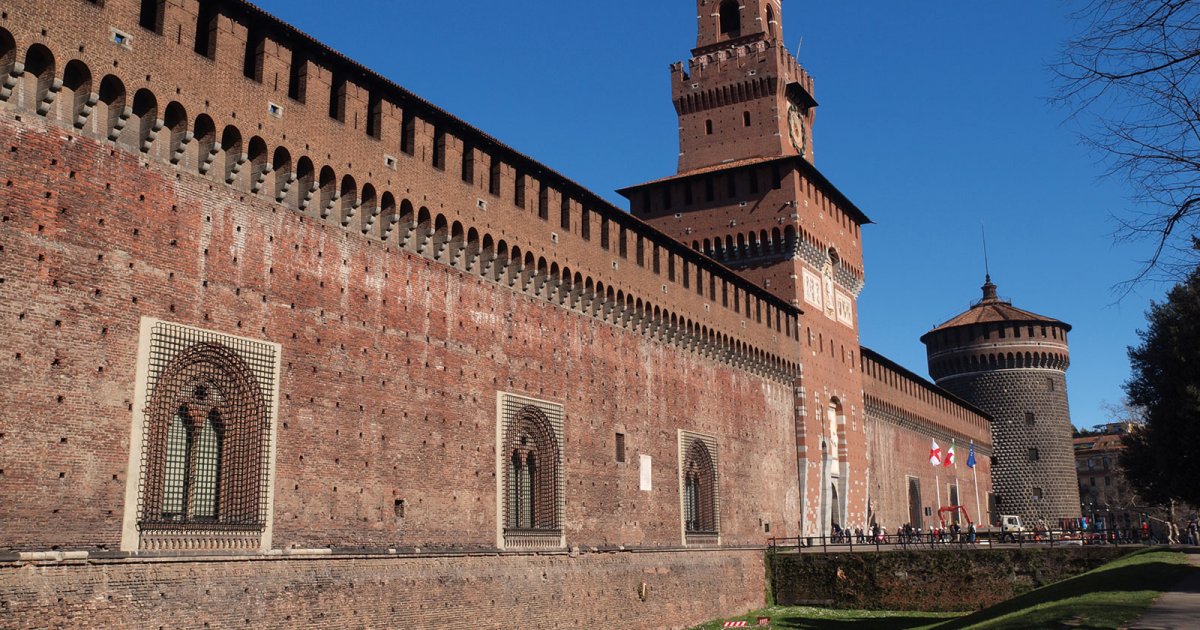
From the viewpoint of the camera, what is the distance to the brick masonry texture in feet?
39.9

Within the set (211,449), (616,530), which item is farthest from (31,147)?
(616,530)

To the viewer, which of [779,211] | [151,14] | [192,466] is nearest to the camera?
[192,466]

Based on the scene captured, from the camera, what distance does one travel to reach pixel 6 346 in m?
11.6

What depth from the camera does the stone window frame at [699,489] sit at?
26.0m

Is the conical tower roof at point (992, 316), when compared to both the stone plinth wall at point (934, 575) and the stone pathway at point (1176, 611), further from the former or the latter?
the stone pathway at point (1176, 611)

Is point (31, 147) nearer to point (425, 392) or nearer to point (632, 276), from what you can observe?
point (425, 392)

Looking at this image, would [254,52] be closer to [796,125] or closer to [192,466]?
[192,466]

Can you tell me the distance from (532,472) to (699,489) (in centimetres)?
769

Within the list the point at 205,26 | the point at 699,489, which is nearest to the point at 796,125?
the point at 699,489

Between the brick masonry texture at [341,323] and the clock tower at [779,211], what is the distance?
4.69 m

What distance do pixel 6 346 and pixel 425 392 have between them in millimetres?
7135

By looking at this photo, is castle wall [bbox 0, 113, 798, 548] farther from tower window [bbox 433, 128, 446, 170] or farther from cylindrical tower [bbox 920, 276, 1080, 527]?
cylindrical tower [bbox 920, 276, 1080, 527]

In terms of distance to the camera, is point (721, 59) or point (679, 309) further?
point (721, 59)

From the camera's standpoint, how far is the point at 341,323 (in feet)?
53.0
